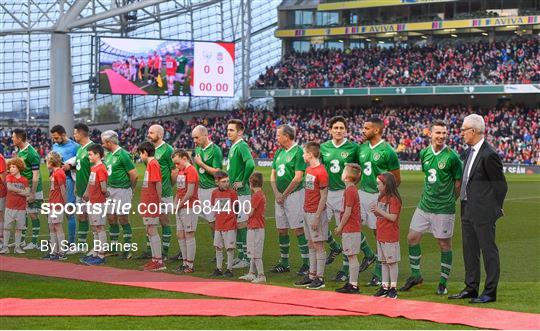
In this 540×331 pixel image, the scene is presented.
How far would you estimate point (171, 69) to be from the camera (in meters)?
56.2

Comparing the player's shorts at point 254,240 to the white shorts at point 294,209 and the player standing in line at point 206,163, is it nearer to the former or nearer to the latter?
the white shorts at point 294,209

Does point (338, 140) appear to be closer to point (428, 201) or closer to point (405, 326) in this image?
point (428, 201)

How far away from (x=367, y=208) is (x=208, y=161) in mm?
2967

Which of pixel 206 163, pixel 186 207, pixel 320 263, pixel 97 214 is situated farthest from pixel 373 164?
pixel 97 214

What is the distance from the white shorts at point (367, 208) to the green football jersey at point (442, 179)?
4.31ft

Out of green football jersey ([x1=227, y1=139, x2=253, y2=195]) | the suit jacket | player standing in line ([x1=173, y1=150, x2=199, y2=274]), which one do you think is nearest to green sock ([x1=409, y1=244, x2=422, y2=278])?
the suit jacket

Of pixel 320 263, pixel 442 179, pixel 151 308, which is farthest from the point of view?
pixel 320 263

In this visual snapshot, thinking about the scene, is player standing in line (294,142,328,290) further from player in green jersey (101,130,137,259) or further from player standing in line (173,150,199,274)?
player in green jersey (101,130,137,259)

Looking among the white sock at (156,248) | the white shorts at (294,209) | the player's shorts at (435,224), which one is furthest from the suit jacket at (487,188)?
the white sock at (156,248)

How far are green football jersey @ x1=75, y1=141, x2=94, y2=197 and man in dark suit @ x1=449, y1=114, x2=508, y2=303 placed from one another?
7.12 metres

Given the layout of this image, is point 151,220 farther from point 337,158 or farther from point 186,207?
point 337,158

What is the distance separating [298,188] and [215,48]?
1683 inches

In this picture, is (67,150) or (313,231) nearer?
(313,231)

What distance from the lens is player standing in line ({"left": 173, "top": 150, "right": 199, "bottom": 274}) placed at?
1454cm
